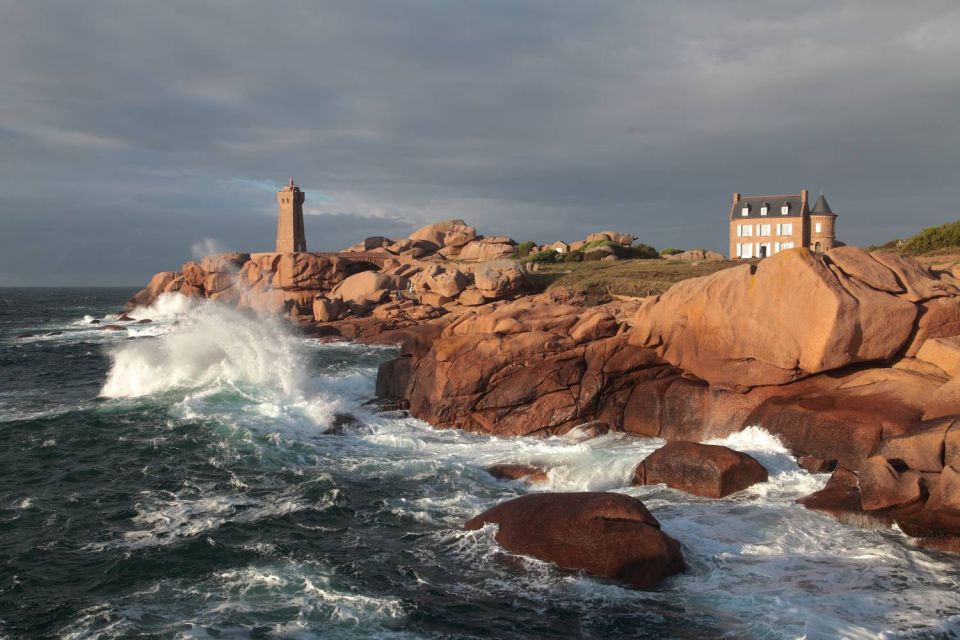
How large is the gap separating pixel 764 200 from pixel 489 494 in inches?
2234

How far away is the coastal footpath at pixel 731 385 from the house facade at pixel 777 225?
1730 inches

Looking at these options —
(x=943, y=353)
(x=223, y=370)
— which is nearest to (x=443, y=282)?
(x=223, y=370)

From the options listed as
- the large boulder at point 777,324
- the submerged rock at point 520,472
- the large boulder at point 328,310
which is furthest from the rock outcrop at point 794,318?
the large boulder at point 328,310

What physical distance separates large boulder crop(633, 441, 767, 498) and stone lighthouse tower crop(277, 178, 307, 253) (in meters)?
83.4

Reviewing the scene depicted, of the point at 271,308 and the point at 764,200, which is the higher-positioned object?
the point at 764,200

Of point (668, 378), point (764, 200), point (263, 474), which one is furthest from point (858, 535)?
point (764, 200)

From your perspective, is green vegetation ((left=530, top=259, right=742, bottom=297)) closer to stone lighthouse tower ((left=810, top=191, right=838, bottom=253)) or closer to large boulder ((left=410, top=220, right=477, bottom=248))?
Result: stone lighthouse tower ((left=810, top=191, right=838, bottom=253))

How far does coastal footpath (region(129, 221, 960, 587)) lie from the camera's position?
12.2 meters

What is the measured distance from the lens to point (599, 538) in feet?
36.4

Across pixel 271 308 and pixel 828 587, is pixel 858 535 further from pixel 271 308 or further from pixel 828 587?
pixel 271 308

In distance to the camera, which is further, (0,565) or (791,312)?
(791,312)

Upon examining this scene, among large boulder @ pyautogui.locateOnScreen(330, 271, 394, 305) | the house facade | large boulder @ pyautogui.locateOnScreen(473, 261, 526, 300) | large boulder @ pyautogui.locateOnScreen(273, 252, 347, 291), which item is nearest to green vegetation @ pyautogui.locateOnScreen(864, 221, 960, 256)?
the house facade

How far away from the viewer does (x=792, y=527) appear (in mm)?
12703

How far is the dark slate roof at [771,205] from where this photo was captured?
6188 centimetres
